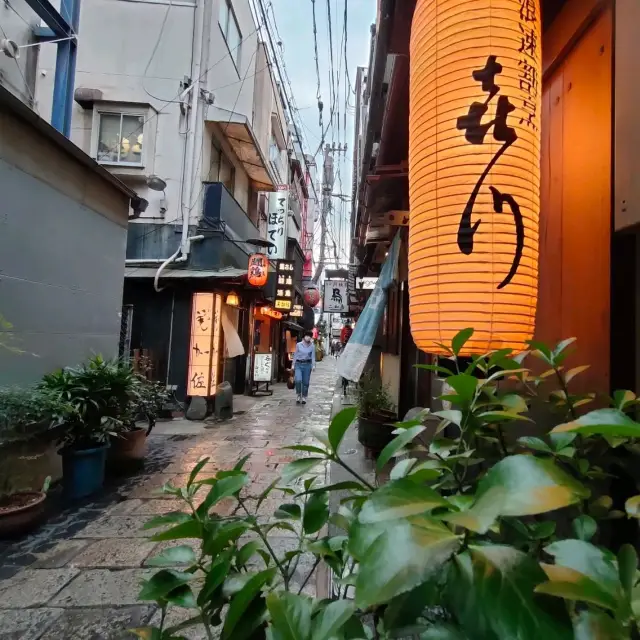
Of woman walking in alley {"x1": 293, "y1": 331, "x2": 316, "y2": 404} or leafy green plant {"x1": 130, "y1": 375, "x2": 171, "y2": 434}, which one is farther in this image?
woman walking in alley {"x1": 293, "y1": 331, "x2": 316, "y2": 404}

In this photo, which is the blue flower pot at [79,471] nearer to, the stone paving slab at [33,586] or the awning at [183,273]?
the stone paving slab at [33,586]

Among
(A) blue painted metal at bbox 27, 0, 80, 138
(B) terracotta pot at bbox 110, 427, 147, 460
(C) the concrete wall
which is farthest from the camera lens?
(A) blue painted metal at bbox 27, 0, 80, 138

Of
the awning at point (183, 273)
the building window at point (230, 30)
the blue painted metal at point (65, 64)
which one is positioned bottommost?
the awning at point (183, 273)

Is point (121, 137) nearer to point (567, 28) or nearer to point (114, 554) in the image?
point (114, 554)

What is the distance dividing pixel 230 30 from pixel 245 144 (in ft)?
11.8

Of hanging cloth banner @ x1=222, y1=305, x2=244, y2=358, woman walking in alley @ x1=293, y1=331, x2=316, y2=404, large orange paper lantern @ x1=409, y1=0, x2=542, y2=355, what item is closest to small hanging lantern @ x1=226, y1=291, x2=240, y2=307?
hanging cloth banner @ x1=222, y1=305, x2=244, y2=358

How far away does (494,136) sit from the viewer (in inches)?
81.0

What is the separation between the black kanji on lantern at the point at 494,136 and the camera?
205 centimetres

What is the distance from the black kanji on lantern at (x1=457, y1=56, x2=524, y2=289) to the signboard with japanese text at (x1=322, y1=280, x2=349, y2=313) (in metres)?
17.5

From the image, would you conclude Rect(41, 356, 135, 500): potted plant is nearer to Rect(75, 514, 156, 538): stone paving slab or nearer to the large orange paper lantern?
Rect(75, 514, 156, 538): stone paving slab

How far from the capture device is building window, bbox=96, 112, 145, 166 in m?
11.5

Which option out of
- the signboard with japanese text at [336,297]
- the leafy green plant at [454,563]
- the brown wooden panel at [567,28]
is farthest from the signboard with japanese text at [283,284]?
the leafy green plant at [454,563]

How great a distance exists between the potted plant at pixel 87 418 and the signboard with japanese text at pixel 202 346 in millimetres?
5031

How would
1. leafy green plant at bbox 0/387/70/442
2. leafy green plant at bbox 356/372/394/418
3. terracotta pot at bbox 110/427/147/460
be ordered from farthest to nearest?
1. leafy green plant at bbox 356/372/394/418
2. terracotta pot at bbox 110/427/147/460
3. leafy green plant at bbox 0/387/70/442
